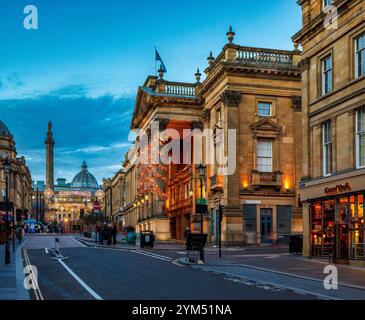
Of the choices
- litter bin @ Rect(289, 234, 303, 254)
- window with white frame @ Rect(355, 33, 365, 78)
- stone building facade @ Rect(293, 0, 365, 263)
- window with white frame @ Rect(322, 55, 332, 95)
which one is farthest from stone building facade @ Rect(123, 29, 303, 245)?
window with white frame @ Rect(355, 33, 365, 78)

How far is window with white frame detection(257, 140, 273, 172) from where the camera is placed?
2036 inches

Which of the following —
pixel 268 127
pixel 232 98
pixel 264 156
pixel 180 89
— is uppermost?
pixel 180 89

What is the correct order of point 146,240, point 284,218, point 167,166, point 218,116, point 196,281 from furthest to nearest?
point 167,166 < point 218,116 < point 284,218 < point 146,240 < point 196,281

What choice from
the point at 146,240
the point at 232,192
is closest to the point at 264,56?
the point at 232,192

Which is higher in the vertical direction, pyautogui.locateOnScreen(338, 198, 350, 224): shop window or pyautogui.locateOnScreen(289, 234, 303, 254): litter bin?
pyautogui.locateOnScreen(338, 198, 350, 224): shop window

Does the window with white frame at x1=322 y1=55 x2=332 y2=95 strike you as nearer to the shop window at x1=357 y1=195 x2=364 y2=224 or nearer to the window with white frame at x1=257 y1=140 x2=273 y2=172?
the shop window at x1=357 y1=195 x2=364 y2=224

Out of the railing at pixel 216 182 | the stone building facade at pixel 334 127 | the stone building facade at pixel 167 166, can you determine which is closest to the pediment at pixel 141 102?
the stone building facade at pixel 167 166

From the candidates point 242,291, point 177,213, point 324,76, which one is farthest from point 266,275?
point 177,213

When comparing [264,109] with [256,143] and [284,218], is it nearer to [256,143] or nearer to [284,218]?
[256,143]

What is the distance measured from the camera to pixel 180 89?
67312 millimetres

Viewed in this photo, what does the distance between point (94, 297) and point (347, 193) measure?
1699cm

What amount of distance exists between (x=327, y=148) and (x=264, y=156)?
18804 millimetres

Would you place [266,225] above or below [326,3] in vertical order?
below

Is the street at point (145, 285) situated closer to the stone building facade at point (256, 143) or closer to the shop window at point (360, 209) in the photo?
the shop window at point (360, 209)
